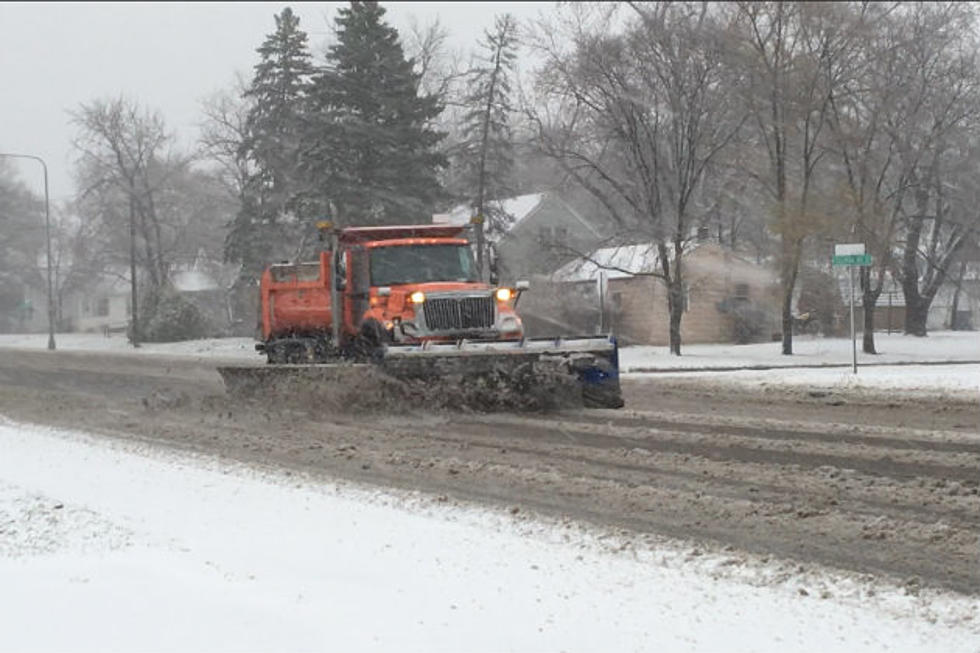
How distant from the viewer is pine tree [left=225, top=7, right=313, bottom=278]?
46.4m

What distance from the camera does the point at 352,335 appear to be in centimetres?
1642

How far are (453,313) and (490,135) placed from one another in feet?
93.3

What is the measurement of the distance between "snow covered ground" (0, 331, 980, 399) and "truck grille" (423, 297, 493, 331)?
20.5 ft

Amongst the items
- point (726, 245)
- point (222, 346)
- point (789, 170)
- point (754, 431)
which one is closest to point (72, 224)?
point (222, 346)

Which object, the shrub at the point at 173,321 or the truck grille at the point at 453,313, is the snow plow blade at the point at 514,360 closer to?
the truck grille at the point at 453,313

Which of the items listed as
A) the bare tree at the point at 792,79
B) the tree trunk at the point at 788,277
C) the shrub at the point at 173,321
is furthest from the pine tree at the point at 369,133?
the shrub at the point at 173,321

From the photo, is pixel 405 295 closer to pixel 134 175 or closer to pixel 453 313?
pixel 453 313

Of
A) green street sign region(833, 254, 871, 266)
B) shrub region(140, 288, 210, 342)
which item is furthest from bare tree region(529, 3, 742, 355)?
shrub region(140, 288, 210, 342)

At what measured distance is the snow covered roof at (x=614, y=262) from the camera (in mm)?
34594

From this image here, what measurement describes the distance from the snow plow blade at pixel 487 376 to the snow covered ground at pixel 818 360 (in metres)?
5.49

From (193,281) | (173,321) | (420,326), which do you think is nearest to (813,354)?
(420,326)

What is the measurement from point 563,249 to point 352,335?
705 inches

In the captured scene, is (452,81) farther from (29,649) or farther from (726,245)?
(29,649)

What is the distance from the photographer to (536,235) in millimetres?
37750
